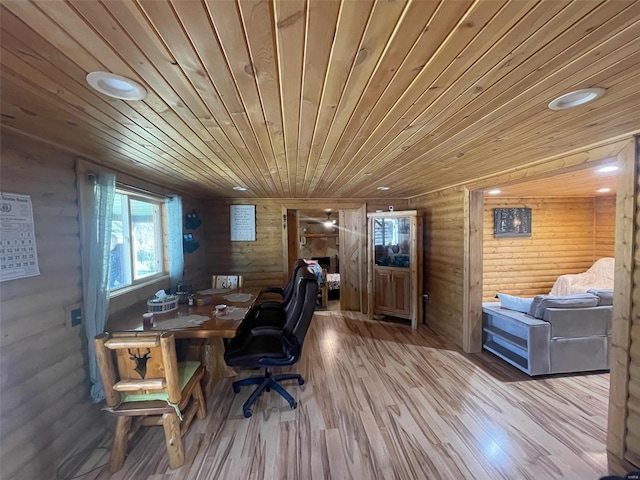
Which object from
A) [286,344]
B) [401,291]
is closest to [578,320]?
[401,291]

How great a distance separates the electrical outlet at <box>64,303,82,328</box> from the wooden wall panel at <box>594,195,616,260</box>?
727 centimetres

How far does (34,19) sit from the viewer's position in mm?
711

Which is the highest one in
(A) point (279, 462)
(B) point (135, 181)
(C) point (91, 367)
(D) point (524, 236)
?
(B) point (135, 181)

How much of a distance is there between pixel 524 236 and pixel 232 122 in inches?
214

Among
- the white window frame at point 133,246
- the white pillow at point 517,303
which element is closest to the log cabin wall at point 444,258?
the white pillow at point 517,303

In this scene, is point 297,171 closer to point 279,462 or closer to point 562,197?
point 279,462

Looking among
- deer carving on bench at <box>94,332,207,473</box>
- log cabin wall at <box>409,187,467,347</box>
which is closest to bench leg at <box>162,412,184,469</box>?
deer carving on bench at <box>94,332,207,473</box>

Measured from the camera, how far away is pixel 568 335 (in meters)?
2.72

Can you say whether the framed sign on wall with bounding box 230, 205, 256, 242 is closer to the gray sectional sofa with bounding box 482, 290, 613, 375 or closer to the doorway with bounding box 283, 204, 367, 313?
the doorway with bounding box 283, 204, 367, 313

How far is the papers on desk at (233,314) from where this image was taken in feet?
7.61

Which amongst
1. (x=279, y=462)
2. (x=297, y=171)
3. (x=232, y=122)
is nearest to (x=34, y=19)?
(x=232, y=122)

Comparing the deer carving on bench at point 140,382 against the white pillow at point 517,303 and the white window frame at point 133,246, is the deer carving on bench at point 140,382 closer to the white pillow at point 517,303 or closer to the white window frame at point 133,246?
the white window frame at point 133,246

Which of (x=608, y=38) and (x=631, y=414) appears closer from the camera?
(x=608, y=38)

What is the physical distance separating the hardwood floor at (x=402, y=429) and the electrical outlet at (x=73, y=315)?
0.93 m
